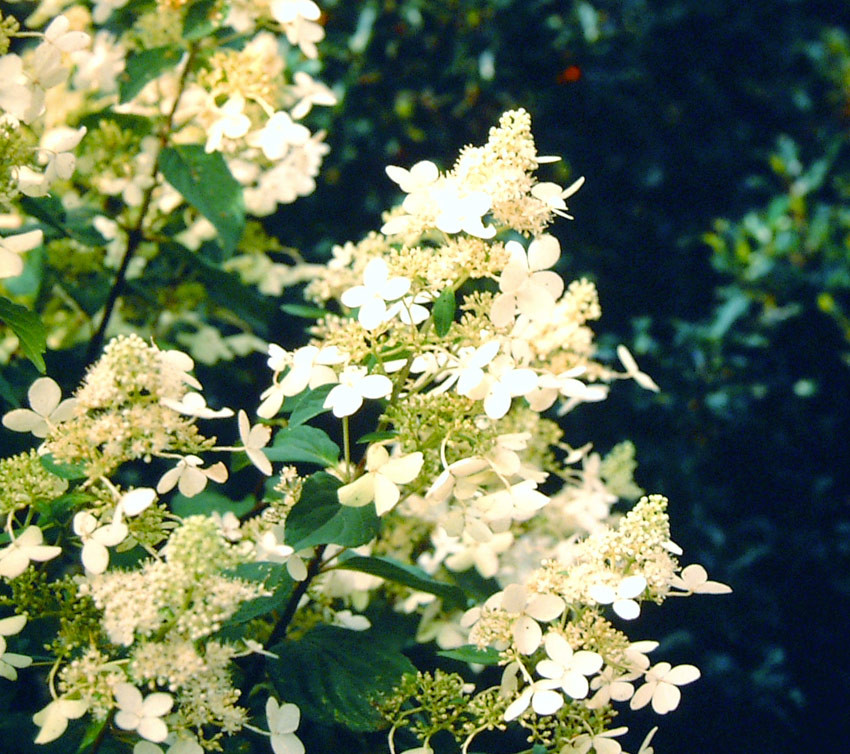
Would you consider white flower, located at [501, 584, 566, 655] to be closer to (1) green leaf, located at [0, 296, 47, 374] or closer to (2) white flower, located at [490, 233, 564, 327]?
(2) white flower, located at [490, 233, 564, 327]

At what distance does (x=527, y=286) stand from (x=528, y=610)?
29 cm

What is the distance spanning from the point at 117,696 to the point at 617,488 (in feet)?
2.87

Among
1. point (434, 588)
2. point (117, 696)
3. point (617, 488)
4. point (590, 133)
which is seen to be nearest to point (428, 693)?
point (434, 588)

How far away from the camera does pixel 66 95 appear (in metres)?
1.66

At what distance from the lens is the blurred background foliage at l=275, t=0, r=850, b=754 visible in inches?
91.7

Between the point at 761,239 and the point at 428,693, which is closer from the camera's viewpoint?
the point at 428,693

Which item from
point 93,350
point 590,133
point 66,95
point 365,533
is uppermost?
point 590,133

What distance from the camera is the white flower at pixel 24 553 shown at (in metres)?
0.78

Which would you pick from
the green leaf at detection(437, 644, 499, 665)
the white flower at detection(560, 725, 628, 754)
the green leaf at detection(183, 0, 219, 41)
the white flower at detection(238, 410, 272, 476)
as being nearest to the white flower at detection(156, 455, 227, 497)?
Answer: the white flower at detection(238, 410, 272, 476)

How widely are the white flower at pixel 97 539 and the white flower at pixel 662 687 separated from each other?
48 cm

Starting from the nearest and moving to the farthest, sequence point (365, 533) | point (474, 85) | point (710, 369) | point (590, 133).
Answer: point (365, 533)
point (710, 369)
point (474, 85)
point (590, 133)

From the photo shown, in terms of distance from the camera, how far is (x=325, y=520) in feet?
2.86

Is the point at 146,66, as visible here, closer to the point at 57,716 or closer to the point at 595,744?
the point at 57,716

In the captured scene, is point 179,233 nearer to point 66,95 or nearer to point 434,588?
point 66,95
